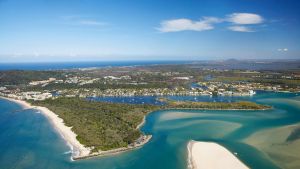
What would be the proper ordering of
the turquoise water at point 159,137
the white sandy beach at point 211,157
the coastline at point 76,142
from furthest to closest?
1. the coastline at point 76,142
2. the turquoise water at point 159,137
3. the white sandy beach at point 211,157

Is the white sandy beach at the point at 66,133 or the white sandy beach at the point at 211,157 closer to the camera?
the white sandy beach at the point at 211,157

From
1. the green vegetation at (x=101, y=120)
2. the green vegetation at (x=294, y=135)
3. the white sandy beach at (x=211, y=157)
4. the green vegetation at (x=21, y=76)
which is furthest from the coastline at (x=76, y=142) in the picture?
the green vegetation at (x=21, y=76)

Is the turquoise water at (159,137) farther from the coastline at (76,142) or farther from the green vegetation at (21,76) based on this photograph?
the green vegetation at (21,76)

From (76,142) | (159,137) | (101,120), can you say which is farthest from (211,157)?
(101,120)

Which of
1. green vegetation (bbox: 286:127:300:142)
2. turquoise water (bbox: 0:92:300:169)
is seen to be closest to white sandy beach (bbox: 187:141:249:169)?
turquoise water (bbox: 0:92:300:169)

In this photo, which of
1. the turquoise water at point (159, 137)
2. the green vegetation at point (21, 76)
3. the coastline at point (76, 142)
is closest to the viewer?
the turquoise water at point (159, 137)

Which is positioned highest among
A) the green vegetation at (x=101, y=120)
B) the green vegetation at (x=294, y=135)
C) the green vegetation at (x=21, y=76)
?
the green vegetation at (x=21, y=76)

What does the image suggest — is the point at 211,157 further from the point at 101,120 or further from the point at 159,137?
the point at 101,120

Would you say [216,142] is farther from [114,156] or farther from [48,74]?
[48,74]
